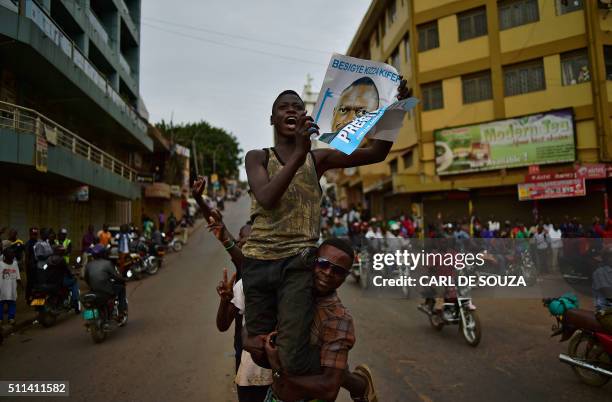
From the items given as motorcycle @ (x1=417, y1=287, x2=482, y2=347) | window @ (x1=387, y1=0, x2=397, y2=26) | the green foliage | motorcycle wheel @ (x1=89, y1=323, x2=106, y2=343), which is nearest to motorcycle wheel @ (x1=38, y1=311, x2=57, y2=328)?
motorcycle wheel @ (x1=89, y1=323, x2=106, y2=343)

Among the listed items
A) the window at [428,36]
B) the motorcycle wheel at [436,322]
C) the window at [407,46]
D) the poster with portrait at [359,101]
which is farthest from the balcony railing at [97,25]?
the poster with portrait at [359,101]

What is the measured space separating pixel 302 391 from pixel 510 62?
20.6 metres

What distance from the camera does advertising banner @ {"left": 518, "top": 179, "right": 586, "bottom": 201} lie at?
52.9ft

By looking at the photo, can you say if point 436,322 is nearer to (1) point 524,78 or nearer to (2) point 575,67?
(1) point 524,78

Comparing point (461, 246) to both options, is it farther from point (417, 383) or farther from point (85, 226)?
point (85, 226)

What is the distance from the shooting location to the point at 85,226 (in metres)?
20.3

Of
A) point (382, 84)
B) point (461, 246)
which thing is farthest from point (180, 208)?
point (382, 84)

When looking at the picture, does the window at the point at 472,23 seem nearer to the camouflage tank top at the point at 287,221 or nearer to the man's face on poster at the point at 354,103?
the man's face on poster at the point at 354,103

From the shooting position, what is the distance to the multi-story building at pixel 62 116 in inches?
474

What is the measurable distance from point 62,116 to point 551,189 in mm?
20180

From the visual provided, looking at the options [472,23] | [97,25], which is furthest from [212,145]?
[472,23]

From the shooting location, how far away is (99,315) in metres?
7.19

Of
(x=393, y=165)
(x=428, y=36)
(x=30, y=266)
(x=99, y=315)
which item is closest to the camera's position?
(x=99, y=315)

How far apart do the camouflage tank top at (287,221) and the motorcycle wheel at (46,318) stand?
7974mm
